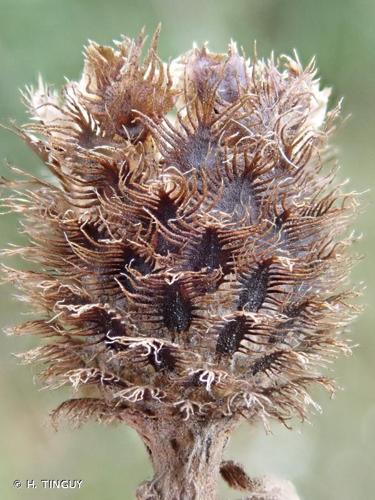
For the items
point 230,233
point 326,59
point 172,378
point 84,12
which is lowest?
point 172,378

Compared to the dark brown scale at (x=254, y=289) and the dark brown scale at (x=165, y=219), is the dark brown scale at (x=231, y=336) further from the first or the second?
the dark brown scale at (x=165, y=219)

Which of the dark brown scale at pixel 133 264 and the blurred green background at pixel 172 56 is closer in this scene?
the dark brown scale at pixel 133 264

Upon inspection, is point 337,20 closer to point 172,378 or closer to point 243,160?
point 243,160

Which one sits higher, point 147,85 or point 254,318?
point 147,85

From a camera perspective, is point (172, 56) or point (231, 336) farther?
point (172, 56)

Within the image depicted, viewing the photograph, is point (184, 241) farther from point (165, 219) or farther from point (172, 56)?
point (172, 56)

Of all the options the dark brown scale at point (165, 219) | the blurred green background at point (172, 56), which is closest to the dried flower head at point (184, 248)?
the dark brown scale at point (165, 219)

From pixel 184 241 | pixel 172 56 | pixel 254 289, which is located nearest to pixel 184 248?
pixel 184 241

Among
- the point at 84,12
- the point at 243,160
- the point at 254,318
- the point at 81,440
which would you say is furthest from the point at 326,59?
the point at 81,440
